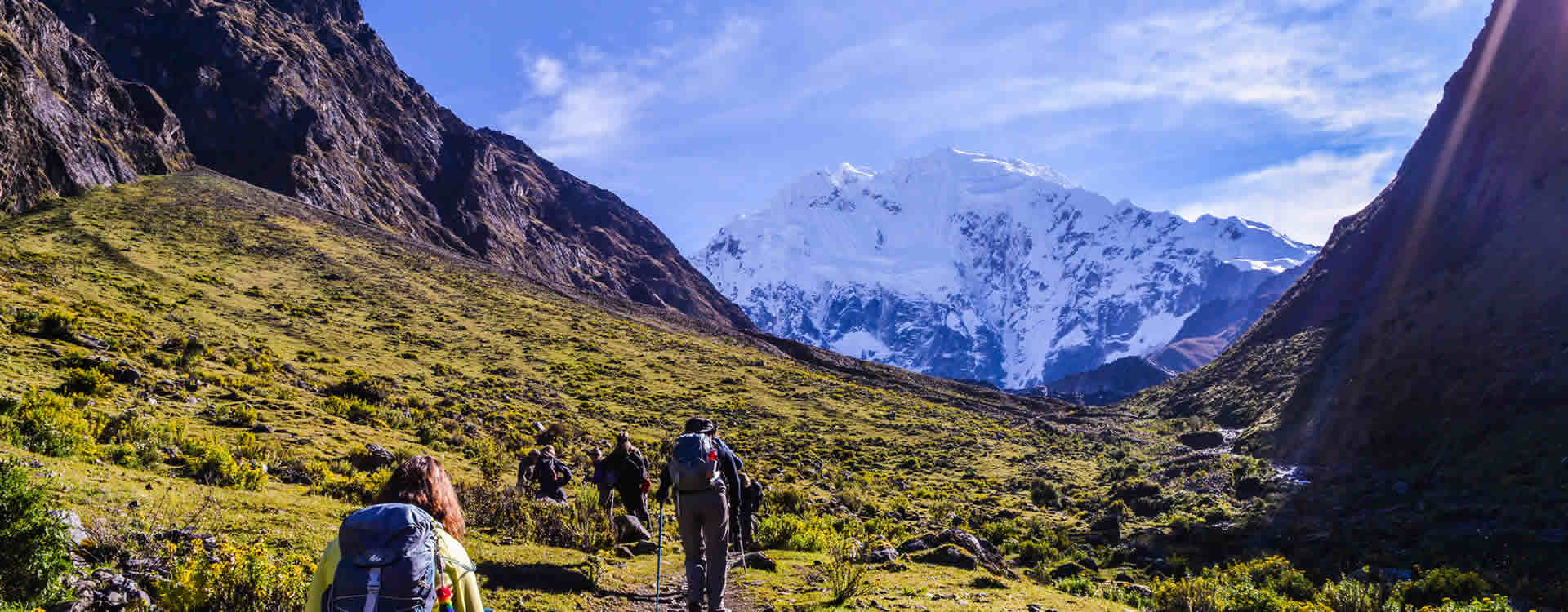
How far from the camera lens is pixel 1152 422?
66000mm

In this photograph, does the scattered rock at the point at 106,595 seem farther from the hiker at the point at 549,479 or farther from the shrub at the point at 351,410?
the shrub at the point at 351,410

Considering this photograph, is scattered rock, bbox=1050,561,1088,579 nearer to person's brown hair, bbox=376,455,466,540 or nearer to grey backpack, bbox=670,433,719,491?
grey backpack, bbox=670,433,719,491

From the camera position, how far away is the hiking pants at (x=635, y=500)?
473 inches

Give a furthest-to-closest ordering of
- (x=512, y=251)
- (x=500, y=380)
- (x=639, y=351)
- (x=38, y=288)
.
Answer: (x=512, y=251)
(x=639, y=351)
(x=500, y=380)
(x=38, y=288)

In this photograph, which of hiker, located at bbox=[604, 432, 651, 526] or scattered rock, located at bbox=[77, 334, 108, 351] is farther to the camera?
scattered rock, located at bbox=[77, 334, 108, 351]

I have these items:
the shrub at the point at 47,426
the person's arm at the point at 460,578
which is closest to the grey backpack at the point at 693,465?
the person's arm at the point at 460,578

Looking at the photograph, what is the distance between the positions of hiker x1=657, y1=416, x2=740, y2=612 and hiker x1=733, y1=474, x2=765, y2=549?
1.91 m

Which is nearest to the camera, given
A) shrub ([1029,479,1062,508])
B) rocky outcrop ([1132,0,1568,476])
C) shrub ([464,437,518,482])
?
shrub ([464,437,518,482])

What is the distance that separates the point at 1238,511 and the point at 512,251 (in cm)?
9422

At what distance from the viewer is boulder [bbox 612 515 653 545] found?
466 inches

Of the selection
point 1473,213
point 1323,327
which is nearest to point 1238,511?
point 1473,213

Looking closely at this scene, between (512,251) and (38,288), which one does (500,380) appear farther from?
(512,251)

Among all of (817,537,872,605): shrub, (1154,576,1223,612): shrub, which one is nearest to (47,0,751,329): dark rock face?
(817,537,872,605): shrub

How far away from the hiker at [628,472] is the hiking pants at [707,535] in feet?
13.7
